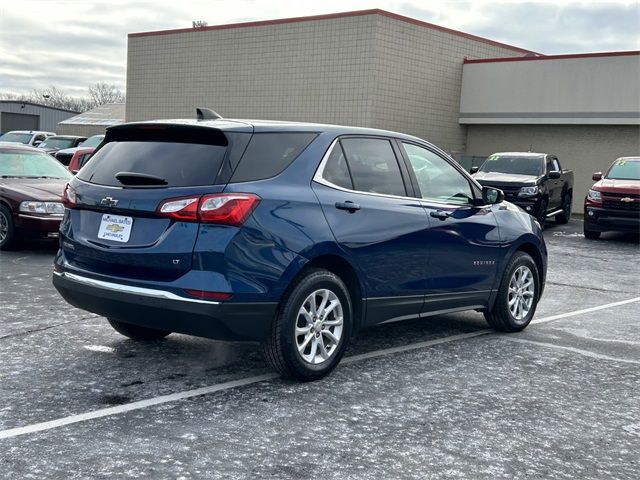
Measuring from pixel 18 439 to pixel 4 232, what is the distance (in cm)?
827

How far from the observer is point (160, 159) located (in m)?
5.43

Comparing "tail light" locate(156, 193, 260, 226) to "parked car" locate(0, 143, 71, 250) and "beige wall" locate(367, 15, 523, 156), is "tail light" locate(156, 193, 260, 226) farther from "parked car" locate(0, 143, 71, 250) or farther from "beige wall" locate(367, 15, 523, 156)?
"beige wall" locate(367, 15, 523, 156)

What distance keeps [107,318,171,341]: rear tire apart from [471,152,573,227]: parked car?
12.4m

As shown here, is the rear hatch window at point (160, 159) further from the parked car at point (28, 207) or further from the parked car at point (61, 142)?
the parked car at point (61, 142)

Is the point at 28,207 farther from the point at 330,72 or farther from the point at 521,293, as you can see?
the point at 330,72

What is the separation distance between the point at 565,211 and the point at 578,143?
19.8ft

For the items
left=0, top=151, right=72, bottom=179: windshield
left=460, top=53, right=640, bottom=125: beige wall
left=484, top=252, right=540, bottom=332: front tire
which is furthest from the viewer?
left=460, top=53, right=640, bottom=125: beige wall

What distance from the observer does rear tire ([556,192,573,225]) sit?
20.6 meters

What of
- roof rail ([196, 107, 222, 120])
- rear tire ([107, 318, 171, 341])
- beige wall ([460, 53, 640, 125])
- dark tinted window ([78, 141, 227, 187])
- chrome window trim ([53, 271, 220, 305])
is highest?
beige wall ([460, 53, 640, 125])

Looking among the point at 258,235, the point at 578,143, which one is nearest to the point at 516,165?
the point at 578,143

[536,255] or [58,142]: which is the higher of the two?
[58,142]

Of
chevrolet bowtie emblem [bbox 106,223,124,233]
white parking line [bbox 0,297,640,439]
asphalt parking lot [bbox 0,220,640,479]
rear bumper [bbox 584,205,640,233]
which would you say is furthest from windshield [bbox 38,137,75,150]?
chevrolet bowtie emblem [bbox 106,223,124,233]

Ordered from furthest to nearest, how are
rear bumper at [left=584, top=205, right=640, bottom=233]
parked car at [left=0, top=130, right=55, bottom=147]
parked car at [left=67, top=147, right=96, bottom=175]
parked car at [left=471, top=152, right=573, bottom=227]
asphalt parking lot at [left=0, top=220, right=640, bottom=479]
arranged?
parked car at [left=0, top=130, right=55, bottom=147], parked car at [left=67, top=147, right=96, bottom=175], parked car at [left=471, top=152, right=573, bottom=227], rear bumper at [left=584, top=205, right=640, bottom=233], asphalt parking lot at [left=0, top=220, right=640, bottom=479]

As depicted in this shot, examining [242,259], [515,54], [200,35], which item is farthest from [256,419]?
[515,54]
